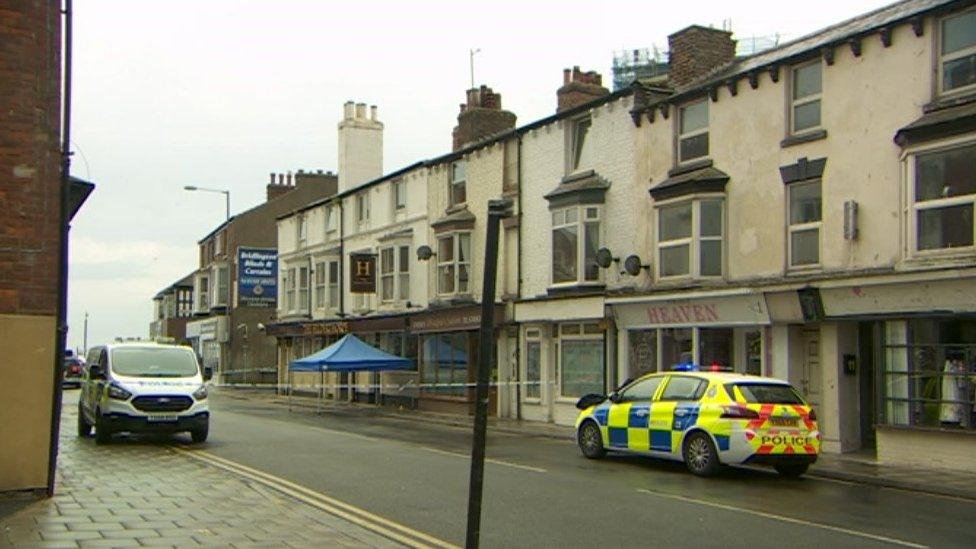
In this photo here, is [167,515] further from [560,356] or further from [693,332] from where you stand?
[560,356]

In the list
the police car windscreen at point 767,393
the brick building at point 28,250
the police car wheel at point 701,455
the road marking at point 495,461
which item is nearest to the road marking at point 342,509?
the brick building at point 28,250

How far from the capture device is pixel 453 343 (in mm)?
31422

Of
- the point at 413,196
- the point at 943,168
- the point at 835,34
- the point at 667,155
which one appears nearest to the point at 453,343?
the point at 413,196

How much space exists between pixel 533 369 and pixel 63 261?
59.7 ft

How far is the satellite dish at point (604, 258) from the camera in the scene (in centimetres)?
2373

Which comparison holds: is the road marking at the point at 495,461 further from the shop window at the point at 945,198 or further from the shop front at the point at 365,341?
the shop front at the point at 365,341

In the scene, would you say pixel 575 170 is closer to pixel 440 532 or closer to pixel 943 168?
pixel 943 168

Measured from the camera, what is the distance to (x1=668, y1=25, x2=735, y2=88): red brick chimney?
23953mm

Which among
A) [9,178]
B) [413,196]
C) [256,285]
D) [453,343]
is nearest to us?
[9,178]

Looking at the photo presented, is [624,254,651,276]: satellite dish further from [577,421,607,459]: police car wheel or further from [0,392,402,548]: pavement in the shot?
[0,392,402,548]: pavement

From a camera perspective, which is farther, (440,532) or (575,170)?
(575,170)

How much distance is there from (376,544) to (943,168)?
39.4 feet

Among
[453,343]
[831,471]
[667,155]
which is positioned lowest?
[831,471]

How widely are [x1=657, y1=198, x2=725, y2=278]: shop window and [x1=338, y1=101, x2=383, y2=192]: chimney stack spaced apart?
2349cm
